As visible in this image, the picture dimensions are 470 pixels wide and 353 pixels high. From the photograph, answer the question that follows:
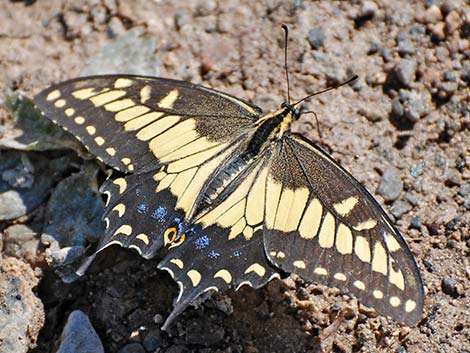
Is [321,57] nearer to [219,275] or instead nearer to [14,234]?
[219,275]

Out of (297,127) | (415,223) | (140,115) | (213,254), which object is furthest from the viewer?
(297,127)

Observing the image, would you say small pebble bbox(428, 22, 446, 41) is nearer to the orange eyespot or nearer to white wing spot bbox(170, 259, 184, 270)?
the orange eyespot

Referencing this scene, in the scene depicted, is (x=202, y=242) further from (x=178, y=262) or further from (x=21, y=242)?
(x=21, y=242)

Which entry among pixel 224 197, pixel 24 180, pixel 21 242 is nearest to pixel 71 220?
pixel 21 242

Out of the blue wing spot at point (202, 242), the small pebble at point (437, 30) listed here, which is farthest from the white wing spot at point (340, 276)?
the small pebble at point (437, 30)

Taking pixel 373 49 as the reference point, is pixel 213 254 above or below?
below

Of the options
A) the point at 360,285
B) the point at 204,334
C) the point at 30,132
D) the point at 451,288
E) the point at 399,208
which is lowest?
the point at 451,288

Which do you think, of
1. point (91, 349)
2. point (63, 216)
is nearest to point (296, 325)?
point (91, 349)
